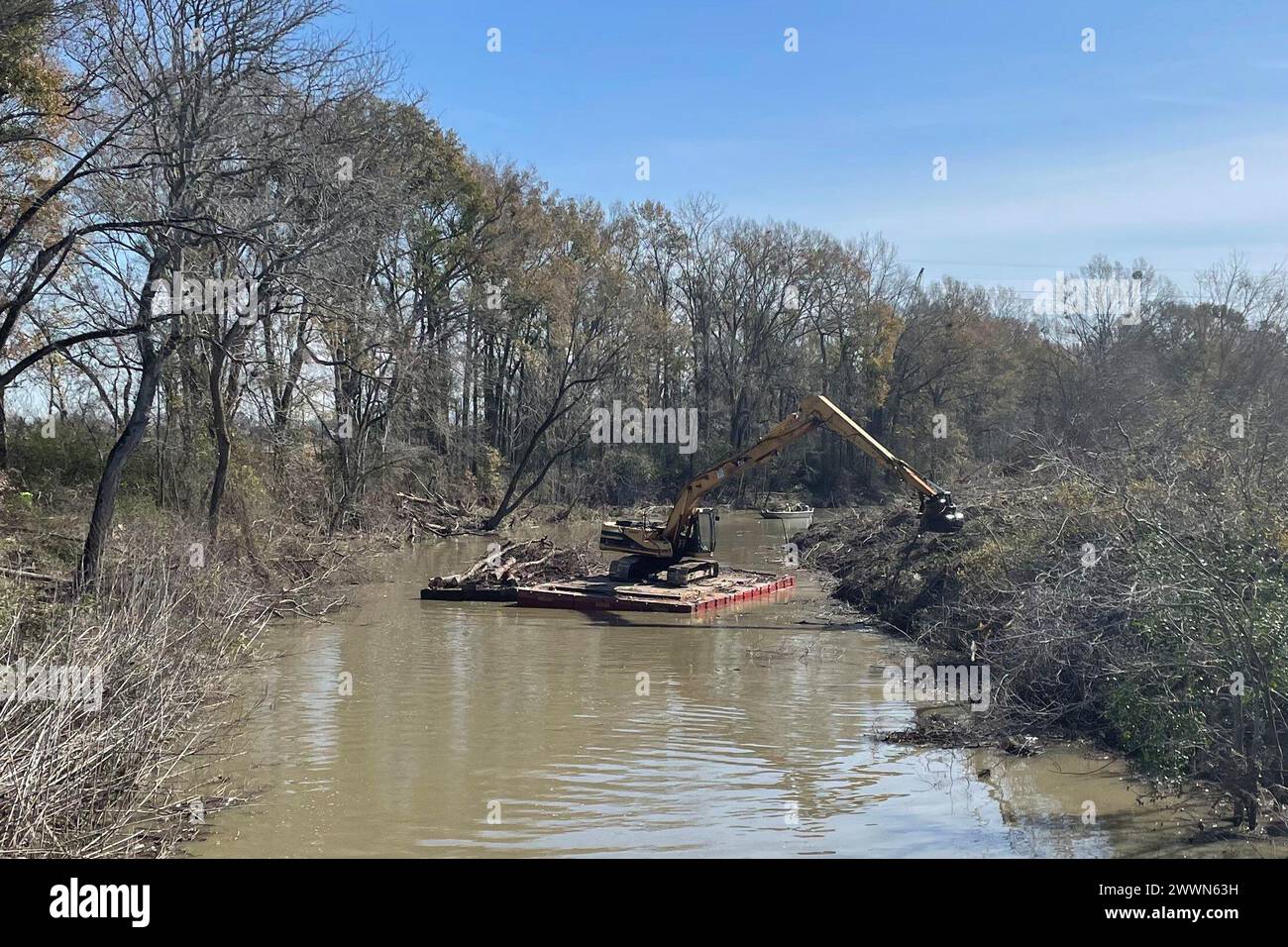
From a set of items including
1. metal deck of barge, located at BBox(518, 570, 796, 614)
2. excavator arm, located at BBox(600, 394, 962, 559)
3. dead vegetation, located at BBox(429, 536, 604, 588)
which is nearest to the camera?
metal deck of barge, located at BBox(518, 570, 796, 614)

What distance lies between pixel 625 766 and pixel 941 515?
37.2 ft

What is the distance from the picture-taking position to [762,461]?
837 inches

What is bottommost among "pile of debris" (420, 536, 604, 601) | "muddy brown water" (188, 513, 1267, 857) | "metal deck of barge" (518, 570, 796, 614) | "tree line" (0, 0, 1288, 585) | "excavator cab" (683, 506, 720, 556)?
"muddy brown water" (188, 513, 1267, 857)

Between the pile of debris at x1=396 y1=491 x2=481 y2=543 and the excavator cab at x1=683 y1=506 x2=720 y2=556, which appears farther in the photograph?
the pile of debris at x1=396 y1=491 x2=481 y2=543

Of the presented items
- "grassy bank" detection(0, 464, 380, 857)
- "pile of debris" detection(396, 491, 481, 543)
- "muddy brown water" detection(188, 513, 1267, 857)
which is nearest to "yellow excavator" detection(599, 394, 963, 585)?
"muddy brown water" detection(188, 513, 1267, 857)

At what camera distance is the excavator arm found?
20031 mm

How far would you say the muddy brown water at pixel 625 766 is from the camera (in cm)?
812

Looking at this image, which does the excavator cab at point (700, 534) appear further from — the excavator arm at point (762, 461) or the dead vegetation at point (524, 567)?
the dead vegetation at point (524, 567)

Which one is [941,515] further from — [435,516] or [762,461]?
[435,516]

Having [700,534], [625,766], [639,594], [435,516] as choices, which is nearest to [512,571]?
[639,594]

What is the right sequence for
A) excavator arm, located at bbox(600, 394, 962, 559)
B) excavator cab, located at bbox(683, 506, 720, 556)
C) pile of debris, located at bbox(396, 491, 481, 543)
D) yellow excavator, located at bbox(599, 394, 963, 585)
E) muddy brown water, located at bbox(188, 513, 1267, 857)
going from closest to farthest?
muddy brown water, located at bbox(188, 513, 1267, 857), excavator arm, located at bbox(600, 394, 962, 559), yellow excavator, located at bbox(599, 394, 963, 585), excavator cab, located at bbox(683, 506, 720, 556), pile of debris, located at bbox(396, 491, 481, 543)

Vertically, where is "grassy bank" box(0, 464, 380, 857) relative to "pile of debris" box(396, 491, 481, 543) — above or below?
below

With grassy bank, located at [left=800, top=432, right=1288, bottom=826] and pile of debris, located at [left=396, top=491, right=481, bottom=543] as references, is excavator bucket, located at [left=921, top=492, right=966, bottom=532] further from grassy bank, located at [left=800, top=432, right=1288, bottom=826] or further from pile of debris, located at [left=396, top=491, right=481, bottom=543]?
pile of debris, located at [left=396, top=491, right=481, bottom=543]
